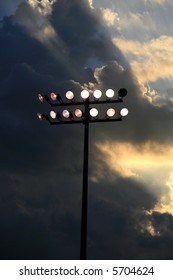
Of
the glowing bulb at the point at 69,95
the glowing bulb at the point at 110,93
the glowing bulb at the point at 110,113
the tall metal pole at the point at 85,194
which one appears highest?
the glowing bulb at the point at 69,95

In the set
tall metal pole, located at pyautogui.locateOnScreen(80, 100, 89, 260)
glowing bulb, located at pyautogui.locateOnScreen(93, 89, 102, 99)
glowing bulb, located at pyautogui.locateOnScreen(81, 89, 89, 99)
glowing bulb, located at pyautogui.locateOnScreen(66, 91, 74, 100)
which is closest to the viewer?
tall metal pole, located at pyautogui.locateOnScreen(80, 100, 89, 260)

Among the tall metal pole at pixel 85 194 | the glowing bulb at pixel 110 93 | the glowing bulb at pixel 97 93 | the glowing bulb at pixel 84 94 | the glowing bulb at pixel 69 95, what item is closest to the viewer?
the tall metal pole at pixel 85 194

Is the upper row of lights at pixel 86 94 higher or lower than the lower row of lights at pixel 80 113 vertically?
higher

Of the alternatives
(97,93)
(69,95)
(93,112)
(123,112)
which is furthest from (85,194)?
(69,95)

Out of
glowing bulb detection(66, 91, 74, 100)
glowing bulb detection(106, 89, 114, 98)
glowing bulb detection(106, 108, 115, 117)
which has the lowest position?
glowing bulb detection(106, 108, 115, 117)

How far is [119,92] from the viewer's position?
58.5 feet

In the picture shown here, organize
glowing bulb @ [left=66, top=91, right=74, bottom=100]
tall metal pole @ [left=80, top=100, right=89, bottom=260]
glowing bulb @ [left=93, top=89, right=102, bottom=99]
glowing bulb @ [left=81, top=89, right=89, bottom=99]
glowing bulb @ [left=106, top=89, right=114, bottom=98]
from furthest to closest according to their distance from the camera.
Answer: glowing bulb @ [left=66, top=91, right=74, bottom=100] < glowing bulb @ [left=81, top=89, right=89, bottom=99] < glowing bulb @ [left=93, top=89, right=102, bottom=99] < glowing bulb @ [left=106, top=89, right=114, bottom=98] < tall metal pole @ [left=80, top=100, right=89, bottom=260]

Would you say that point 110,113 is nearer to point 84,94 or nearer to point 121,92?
point 121,92

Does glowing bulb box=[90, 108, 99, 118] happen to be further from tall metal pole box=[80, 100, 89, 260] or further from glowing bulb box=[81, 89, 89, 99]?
glowing bulb box=[81, 89, 89, 99]

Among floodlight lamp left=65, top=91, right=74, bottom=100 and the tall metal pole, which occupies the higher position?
floodlight lamp left=65, top=91, right=74, bottom=100

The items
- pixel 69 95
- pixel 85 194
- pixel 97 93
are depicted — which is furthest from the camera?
pixel 69 95

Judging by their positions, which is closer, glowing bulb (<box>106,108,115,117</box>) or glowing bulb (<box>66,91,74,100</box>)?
glowing bulb (<box>106,108,115,117</box>)

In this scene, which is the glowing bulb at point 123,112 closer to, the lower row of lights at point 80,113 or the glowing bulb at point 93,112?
the lower row of lights at point 80,113
